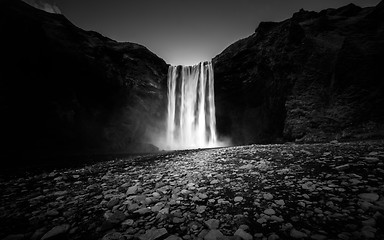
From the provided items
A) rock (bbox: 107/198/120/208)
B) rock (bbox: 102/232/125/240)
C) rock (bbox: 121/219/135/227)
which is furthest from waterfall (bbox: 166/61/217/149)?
rock (bbox: 102/232/125/240)

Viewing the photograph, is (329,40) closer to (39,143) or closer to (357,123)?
(357,123)

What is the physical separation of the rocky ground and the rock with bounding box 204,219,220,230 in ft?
0.04

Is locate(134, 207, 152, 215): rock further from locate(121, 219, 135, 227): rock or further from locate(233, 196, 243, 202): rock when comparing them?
locate(233, 196, 243, 202): rock

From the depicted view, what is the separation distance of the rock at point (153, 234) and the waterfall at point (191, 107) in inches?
933

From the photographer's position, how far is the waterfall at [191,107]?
2653 cm

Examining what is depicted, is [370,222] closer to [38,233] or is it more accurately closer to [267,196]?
[267,196]

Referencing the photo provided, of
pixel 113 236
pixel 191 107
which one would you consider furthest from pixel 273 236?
pixel 191 107

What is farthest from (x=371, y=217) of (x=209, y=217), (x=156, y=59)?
(x=156, y=59)

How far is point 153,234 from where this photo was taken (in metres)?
2.13

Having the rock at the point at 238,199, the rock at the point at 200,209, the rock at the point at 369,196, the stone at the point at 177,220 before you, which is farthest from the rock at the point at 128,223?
the rock at the point at 369,196

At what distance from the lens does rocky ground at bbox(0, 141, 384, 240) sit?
210 cm

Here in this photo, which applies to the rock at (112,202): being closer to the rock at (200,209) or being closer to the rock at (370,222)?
the rock at (200,209)

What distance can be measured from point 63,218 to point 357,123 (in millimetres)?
16856

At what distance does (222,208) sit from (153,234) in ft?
3.83
